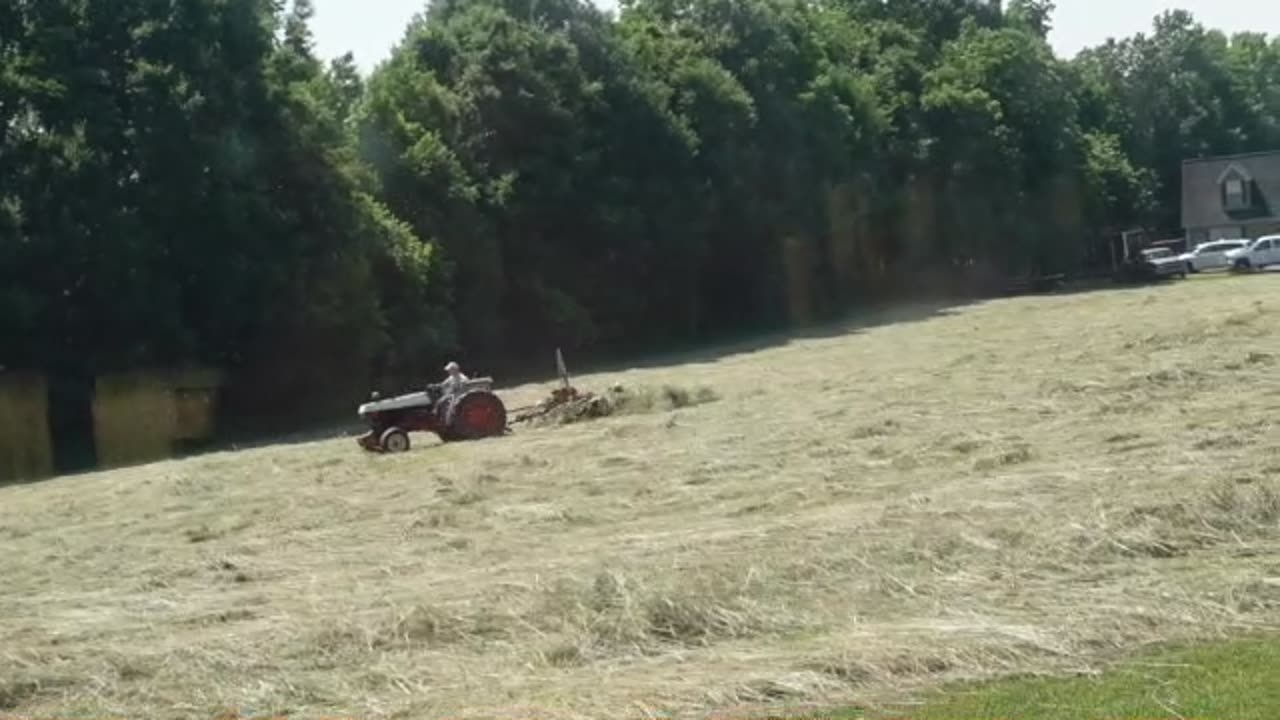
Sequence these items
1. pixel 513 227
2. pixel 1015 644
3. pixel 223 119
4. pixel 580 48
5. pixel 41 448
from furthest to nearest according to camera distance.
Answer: pixel 580 48 < pixel 513 227 < pixel 223 119 < pixel 41 448 < pixel 1015 644

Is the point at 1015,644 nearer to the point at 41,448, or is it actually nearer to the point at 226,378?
the point at 41,448

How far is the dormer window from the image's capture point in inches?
2948

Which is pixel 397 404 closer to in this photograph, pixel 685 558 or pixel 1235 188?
pixel 685 558

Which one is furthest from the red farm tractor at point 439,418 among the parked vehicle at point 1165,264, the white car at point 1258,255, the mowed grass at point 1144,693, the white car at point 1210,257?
the white car at point 1210,257

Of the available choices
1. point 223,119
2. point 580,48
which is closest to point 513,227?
point 580,48

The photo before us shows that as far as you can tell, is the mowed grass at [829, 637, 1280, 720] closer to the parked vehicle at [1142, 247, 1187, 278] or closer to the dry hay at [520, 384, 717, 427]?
the dry hay at [520, 384, 717, 427]

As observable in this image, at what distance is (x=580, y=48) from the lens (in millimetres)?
48125

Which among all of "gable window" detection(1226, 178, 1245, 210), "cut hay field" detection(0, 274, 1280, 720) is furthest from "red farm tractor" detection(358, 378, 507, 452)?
"gable window" detection(1226, 178, 1245, 210)

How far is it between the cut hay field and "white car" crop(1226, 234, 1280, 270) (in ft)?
133

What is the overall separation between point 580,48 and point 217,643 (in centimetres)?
3985

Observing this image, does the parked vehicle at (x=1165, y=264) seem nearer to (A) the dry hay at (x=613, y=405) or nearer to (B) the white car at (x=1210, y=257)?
(B) the white car at (x=1210, y=257)

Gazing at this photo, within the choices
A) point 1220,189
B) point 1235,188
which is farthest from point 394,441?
point 1220,189

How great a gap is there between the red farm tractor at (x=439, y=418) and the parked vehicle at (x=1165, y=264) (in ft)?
133

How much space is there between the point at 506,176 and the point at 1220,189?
43199 mm
